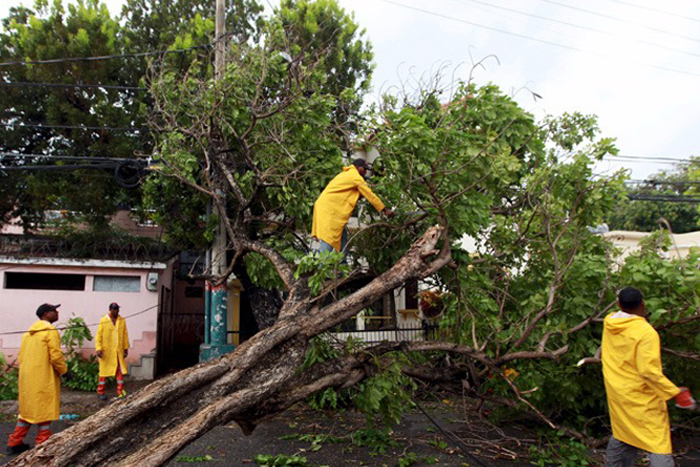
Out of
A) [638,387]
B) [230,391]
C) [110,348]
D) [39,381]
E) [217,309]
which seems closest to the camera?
[638,387]

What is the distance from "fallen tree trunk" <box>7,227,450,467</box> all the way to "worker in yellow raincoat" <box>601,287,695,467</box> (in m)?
1.81

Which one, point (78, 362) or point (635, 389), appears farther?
point (78, 362)


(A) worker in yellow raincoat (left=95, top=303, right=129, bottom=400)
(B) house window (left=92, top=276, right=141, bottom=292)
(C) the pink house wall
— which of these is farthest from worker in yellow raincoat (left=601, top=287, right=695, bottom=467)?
(B) house window (left=92, top=276, right=141, bottom=292)

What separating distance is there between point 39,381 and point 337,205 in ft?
12.9

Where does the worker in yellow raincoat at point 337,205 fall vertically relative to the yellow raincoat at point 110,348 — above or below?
above

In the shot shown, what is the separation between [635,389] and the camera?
3.82 metres

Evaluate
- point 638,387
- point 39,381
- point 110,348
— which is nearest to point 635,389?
point 638,387

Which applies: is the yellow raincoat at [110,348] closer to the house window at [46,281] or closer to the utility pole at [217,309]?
the utility pole at [217,309]

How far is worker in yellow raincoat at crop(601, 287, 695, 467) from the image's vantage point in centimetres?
365

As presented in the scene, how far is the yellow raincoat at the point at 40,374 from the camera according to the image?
5977mm

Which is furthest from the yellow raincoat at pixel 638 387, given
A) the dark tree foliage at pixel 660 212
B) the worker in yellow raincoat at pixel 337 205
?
the dark tree foliage at pixel 660 212

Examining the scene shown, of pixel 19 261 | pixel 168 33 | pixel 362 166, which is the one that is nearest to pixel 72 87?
pixel 168 33

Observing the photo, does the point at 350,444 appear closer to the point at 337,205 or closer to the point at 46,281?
the point at 337,205

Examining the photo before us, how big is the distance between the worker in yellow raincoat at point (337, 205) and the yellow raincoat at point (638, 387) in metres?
2.68
